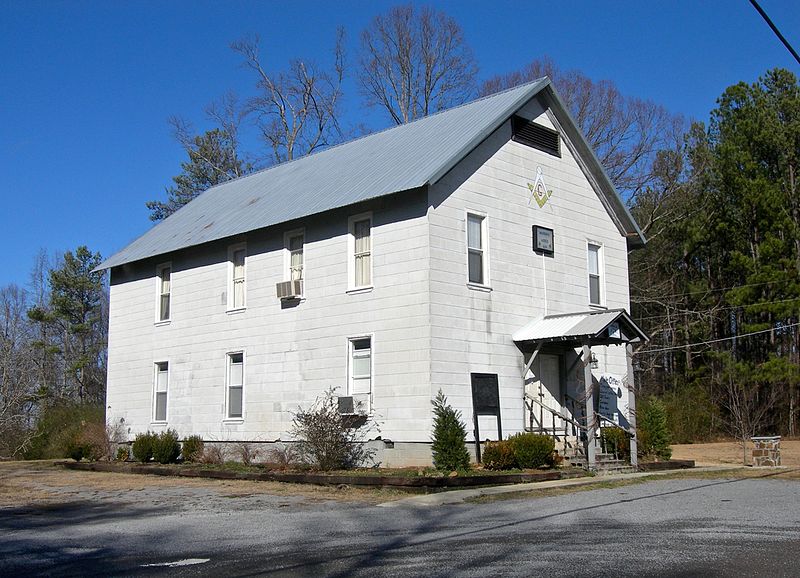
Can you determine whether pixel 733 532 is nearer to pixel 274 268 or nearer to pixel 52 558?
pixel 52 558

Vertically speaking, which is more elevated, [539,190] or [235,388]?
[539,190]

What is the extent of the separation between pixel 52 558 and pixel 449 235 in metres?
12.4

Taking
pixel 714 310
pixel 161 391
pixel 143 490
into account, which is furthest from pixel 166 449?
pixel 714 310

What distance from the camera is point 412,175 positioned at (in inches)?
792

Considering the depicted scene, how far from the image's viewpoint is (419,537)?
10.8 meters

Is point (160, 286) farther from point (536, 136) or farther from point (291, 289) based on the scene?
point (536, 136)

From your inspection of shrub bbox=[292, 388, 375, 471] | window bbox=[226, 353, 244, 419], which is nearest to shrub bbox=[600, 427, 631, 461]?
shrub bbox=[292, 388, 375, 471]

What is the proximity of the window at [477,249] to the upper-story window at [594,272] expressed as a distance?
14.8 feet

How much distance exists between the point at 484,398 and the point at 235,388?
7.73 metres

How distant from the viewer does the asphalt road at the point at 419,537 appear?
8632 millimetres

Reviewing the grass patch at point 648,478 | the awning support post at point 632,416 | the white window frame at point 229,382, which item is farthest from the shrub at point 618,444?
the white window frame at point 229,382

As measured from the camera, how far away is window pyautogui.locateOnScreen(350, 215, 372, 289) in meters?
21.3

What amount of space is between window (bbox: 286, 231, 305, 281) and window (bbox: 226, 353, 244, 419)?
2.88m

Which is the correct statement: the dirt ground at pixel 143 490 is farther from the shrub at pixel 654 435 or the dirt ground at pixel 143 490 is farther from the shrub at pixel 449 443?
the shrub at pixel 654 435
